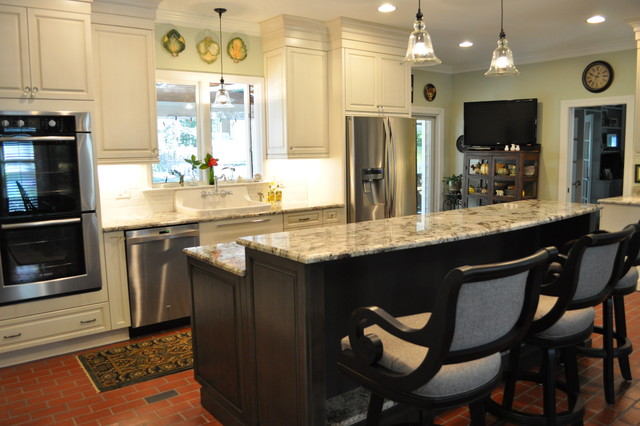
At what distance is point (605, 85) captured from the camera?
6.66 metres

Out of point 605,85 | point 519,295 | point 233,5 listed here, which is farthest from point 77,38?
point 605,85

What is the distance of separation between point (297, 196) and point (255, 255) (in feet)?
11.7

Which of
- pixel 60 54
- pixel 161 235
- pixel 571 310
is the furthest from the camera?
pixel 161 235

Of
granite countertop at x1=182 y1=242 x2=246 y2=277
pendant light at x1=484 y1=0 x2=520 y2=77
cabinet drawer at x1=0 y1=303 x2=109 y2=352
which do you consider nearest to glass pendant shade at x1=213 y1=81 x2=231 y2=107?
cabinet drawer at x1=0 y1=303 x2=109 y2=352

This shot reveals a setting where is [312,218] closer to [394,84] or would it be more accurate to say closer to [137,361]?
[394,84]

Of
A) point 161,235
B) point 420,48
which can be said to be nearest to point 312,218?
point 161,235

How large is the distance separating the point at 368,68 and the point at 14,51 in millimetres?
3250

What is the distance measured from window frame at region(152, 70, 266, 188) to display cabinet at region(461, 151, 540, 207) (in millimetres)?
3489

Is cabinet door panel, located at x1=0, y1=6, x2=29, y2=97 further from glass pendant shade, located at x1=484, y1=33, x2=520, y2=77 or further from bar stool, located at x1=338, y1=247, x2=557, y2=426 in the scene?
glass pendant shade, located at x1=484, y1=33, x2=520, y2=77

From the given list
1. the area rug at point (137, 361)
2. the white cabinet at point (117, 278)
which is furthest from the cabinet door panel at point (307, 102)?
the area rug at point (137, 361)

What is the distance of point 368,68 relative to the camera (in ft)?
18.1

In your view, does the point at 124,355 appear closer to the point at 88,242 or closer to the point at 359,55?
the point at 88,242

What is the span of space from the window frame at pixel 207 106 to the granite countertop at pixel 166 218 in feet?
1.44

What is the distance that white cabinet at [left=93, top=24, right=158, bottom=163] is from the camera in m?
4.21
